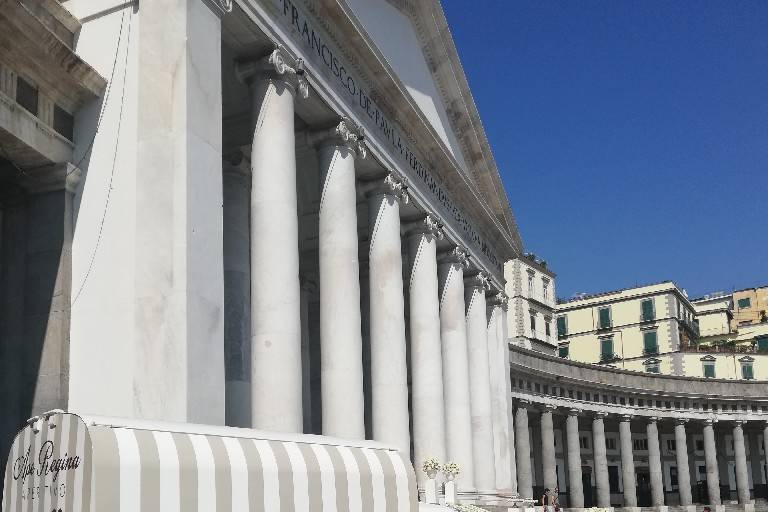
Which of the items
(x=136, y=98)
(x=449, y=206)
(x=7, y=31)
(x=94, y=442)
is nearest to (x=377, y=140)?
(x=449, y=206)

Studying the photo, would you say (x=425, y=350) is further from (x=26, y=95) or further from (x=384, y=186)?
(x=26, y=95)

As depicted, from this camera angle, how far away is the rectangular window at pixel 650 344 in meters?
110

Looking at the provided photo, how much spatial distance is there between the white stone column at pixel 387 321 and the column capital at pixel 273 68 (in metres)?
9.03

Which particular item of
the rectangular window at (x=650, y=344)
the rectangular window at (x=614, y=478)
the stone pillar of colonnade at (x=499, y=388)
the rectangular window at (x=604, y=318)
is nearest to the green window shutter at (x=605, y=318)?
the rectangular window at (x=604, y=318)

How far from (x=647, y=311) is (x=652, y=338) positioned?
11.2 ft

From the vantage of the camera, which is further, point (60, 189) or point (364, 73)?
point (364, 73)

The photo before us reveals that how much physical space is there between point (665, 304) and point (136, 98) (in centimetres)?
9865

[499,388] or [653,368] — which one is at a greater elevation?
[653,368]

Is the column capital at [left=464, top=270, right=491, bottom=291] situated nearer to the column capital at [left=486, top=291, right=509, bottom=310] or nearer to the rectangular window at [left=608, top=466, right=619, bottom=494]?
the column capital at [left=486, top=291, right=509, bottom=310]

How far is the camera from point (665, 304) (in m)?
112

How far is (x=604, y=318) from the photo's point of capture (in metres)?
116

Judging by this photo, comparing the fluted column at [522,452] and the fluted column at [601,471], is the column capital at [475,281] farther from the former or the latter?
the fluted column at [601,471]

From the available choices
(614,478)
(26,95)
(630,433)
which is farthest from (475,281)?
(614,478)

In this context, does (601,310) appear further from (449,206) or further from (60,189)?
(60,189)
